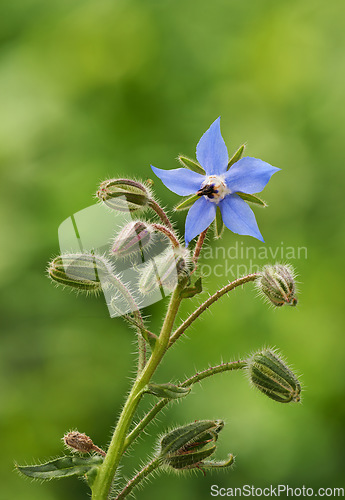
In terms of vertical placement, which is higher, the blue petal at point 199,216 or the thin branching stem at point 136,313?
the blue petal at point 199,216

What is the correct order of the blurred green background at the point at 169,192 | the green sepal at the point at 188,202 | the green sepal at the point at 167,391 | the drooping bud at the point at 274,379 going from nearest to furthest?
the green sepal at the point at 167,391 < the green sepal at the point at 188,202 < the drooping bud at the point at 274,379 < the blurred green background at the point at 169,192

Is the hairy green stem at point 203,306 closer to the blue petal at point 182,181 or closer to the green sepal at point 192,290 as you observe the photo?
the green sepal at point 192,290

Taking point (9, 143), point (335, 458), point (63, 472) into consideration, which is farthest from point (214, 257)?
point (63, 472)

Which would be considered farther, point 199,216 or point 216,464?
point 216,464

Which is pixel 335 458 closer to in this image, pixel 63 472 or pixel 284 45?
pixel 63 472

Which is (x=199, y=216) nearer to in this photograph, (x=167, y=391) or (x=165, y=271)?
(x=165, y=271)

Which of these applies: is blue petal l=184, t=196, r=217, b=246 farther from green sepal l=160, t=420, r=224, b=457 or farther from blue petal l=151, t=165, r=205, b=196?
green sepal l=160, t=420, r=224, b=457

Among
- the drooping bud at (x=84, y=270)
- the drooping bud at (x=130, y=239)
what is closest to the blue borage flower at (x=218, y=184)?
the drooping bud at (x=130, y=239)

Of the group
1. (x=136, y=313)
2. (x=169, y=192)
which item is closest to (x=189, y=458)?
(x=136, y=313)
